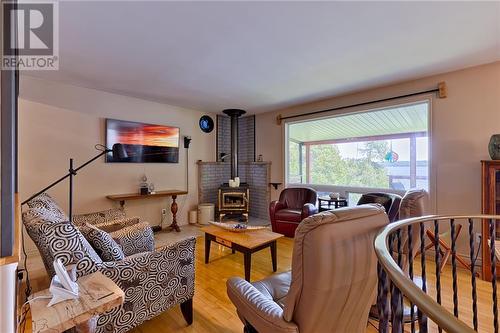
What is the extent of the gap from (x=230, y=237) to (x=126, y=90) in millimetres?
2869

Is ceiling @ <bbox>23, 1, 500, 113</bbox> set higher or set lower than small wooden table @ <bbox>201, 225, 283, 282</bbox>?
higher

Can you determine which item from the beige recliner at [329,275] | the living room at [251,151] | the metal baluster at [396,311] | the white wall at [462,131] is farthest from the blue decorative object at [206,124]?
the metal baluster at [396,311]

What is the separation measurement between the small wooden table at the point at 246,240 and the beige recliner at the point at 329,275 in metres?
1.11

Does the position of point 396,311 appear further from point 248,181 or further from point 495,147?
point 248,181

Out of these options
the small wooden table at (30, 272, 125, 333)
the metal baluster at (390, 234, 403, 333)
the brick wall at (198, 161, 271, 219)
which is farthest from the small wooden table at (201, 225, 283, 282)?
the brick wall at (198, 161, 271, 219)

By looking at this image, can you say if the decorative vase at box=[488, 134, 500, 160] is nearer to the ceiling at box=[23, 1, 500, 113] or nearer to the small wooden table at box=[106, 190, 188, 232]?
the ceiling at box=[23, 1, 500, 113]

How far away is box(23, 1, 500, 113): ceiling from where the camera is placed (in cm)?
181

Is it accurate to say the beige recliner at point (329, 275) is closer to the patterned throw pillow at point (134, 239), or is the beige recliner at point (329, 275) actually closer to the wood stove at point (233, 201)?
the patterned throw pillow at point (134, 239)

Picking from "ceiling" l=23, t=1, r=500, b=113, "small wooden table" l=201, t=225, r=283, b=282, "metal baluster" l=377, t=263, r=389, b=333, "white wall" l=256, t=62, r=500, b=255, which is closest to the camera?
"metal baluster" l=377, t=263, r=389, b=333

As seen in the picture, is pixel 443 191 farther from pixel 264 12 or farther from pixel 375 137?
pixel 264 12

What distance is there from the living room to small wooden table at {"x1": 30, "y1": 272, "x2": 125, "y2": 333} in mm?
11

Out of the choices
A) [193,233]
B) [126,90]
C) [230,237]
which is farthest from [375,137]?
[126,90]

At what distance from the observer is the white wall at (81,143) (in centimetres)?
316

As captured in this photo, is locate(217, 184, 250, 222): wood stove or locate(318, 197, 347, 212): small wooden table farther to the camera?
locate(217, 184, 250, 222): wood stove
